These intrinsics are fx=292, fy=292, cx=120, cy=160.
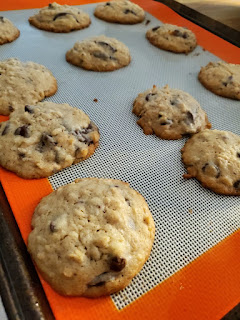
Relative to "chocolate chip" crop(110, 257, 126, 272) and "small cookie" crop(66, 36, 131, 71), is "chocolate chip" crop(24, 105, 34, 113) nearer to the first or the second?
"small cookie" crop(66, 36, 131, 71)

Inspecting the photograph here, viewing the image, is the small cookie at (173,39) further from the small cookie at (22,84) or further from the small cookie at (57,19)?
the small cookie at (22,84)

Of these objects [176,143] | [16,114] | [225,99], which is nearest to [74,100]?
[16,114]

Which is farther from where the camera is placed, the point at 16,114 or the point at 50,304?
the point at 16,114

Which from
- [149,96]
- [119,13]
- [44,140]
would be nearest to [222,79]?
[149,96]

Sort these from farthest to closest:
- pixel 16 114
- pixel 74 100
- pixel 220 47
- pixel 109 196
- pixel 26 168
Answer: pixel 220 47, pixel 74 100, pixel 16 114, pixel 26 168, pixel 109 196

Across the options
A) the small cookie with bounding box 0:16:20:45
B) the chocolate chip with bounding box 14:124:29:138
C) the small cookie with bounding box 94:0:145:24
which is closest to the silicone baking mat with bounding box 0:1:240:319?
the small cookie with bounding box 0:16:20:45

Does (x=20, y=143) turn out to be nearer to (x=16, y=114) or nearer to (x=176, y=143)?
(x=16, y=114)

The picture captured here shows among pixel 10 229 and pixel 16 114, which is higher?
pixel 16 114

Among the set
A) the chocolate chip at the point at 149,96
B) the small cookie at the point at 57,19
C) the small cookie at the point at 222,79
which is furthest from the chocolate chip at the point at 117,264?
the small cookie at the point at 57,19
